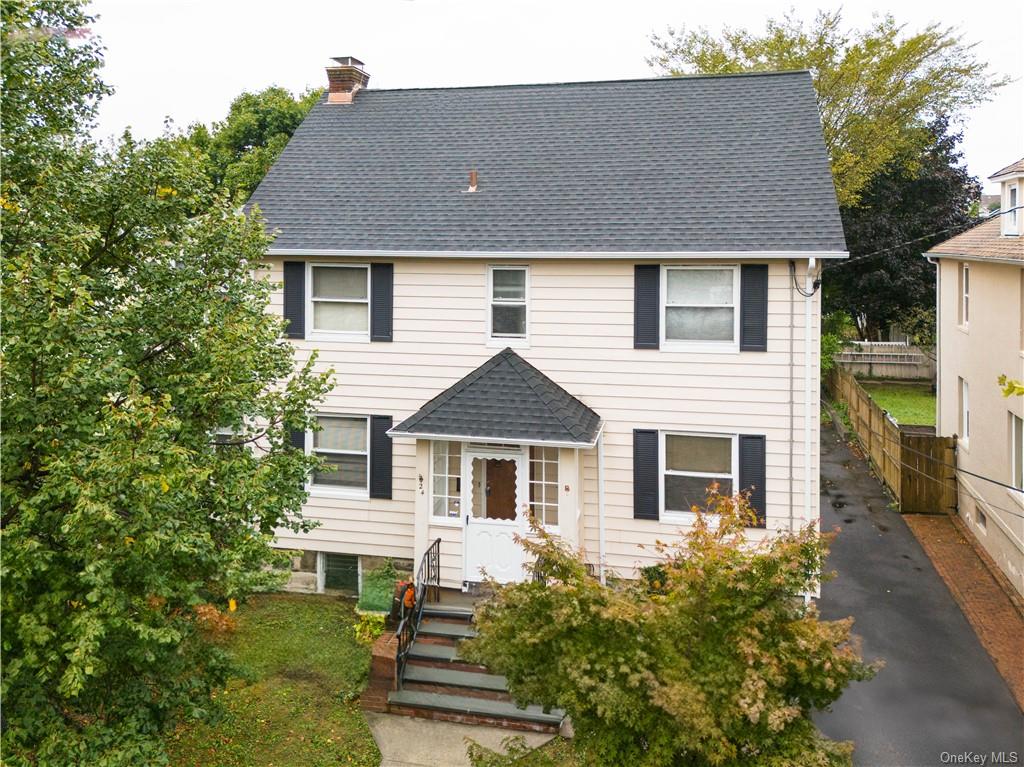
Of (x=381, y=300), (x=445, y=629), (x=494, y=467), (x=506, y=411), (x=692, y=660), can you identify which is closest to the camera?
(x=692, y=660)

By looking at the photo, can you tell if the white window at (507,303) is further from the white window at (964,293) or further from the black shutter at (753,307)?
the white window at (964,293)

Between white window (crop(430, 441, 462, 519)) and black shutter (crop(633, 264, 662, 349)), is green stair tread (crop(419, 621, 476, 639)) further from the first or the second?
black shutter (crop(633, 264, 662, 349))

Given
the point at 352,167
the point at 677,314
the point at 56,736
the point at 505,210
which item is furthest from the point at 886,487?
the point at 56,736

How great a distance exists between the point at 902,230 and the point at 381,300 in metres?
26.8

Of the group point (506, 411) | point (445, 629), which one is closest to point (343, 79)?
point (506, 411)

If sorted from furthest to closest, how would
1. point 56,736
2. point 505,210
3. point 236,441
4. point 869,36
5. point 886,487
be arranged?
1. point 869,36
2. point 886,487
3. point 505,210
4. point 236,441
5. point 56,736

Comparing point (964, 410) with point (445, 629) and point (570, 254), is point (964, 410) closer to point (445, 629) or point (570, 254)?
point (570, 254)

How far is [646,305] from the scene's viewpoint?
44.7ft

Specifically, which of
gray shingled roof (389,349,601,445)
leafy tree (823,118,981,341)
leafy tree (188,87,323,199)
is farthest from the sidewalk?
leafy tree (188,87,323,199)

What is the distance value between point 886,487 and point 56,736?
764 inches

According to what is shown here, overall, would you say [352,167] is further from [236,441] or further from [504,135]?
[236,441]

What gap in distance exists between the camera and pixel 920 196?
34.9 meters

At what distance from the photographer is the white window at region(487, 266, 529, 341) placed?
1422 cm

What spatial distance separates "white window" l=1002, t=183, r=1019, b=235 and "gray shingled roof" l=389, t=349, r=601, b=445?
1030cm
